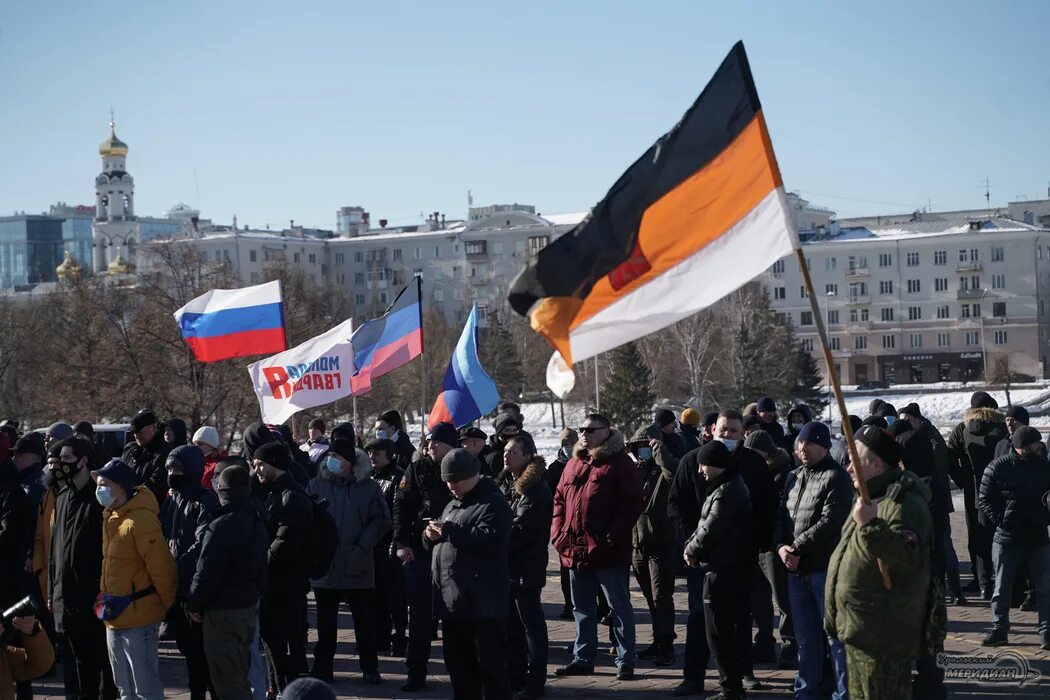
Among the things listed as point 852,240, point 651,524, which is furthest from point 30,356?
point 852,240

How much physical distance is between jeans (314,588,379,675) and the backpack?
121cm

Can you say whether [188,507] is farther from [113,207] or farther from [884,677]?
[113,207]

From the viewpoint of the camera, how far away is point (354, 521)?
35.6 feet

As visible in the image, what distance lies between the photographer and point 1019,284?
106m

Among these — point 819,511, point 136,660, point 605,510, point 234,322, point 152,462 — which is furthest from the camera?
point 234,322

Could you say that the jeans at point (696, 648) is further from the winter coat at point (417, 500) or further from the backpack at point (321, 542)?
the backpack at point (321, 542)

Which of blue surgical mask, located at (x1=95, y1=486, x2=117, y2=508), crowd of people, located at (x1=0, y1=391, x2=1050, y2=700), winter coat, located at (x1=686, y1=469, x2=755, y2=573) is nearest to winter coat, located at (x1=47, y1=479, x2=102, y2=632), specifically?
crowd of people, located at (x1=0, y1=391, x2=1050, y2=700)

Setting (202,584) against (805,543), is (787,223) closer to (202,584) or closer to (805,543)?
(805,543)

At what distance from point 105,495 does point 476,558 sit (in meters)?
2.33

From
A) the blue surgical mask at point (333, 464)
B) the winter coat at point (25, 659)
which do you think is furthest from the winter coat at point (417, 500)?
the winter coat at point (25, 659)

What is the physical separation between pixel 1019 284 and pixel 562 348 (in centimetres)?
10620

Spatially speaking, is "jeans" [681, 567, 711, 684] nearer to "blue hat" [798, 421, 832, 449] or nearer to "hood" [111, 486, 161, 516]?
"blue hat" [798, 421, 832, 449]

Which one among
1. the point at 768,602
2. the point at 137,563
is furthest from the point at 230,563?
the point at 768,602

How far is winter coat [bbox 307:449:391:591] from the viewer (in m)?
10.7
